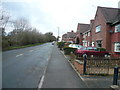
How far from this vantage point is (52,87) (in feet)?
14.9

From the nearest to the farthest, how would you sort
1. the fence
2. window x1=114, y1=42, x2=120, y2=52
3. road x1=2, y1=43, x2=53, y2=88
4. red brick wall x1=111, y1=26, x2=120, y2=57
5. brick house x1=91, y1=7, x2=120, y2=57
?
road x1=2, y1=43, x2=53, y2=88 < the fence < red brick wall x1=111, y1=26, x2=120, y2=57 < window x1=114, y1=42, x2=120, y2=52 < brick house x1=91, y1=7, x2=120, y2=57

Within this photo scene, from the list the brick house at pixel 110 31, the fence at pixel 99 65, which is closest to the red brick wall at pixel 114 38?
the brick house at pixel 110 31

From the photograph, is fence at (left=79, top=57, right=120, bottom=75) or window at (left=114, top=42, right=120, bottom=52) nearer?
fence at (left=79, top=57, right=120, bottom=75)

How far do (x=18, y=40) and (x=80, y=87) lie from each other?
1434 inches

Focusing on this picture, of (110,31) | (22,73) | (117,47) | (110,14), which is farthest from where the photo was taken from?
(110,14)

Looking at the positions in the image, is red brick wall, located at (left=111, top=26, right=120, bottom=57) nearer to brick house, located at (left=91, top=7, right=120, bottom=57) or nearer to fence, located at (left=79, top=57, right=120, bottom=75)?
brick house, located at (left=91, top=7, right=120, bottom=57)

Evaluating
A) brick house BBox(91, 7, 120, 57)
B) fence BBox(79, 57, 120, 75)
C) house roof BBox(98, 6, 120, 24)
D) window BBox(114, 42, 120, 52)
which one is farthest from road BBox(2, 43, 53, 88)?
house roof BBox(98, 6, 120, 24)

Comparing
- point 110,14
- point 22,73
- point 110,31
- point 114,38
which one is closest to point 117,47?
point 114,38

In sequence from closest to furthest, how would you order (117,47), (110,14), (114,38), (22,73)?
(22,73) < (117,47) < (114,38) < (110,14)

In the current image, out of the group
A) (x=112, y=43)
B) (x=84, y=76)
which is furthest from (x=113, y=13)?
(x=84, y=76)

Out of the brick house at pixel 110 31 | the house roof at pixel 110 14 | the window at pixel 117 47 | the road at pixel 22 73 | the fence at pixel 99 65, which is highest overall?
the house roof at pixel 110 14

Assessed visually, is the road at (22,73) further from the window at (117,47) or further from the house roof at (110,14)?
the house roof at (110,14)

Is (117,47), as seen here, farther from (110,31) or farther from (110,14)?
(110,14)

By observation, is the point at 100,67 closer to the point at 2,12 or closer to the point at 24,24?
the point at 2,12
